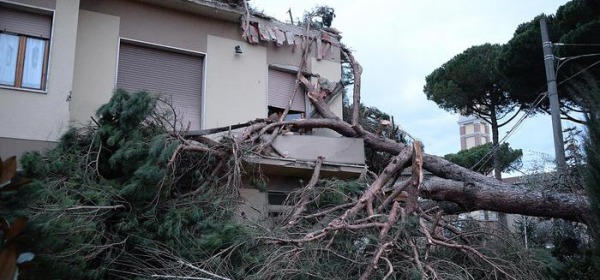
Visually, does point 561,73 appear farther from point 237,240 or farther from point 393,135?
point 237,240

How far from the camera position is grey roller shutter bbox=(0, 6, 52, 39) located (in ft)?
23.0

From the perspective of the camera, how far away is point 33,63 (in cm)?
702

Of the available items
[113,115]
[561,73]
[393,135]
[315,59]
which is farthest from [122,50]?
[561,73]

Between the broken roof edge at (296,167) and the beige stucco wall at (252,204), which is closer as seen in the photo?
the beige stucco wall at (252,204)

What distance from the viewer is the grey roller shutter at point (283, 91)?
9648 millimetres

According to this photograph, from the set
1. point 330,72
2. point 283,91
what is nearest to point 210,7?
point 283,91

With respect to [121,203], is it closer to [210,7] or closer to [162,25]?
[162,25]

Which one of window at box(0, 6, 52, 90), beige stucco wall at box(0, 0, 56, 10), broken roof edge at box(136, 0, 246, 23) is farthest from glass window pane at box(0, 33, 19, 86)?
broken roof edge at box(136, 0, 246, 23)

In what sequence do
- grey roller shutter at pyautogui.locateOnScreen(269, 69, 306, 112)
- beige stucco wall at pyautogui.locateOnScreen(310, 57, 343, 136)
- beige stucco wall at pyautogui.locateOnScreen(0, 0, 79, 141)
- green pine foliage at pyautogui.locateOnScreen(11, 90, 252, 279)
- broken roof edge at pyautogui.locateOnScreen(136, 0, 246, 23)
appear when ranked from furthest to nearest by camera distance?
beige stucco wall at pyautogui.locateOnScreen(310, 57, 343, 136) < grey roller shutter at pyautogui.locateOnScreen(269, 69, 306, 112) < broken roof edge at pyautogui.locateOnScreen(136, 0, 246, 23) < beige stucco wall at pyautogui.locateOnScreen(0, 0, 79, 141) < green pine foliage at pyautogui.locateOnScreen(11, 90, 252, 279)

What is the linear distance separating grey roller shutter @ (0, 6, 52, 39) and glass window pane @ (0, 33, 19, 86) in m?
0.13

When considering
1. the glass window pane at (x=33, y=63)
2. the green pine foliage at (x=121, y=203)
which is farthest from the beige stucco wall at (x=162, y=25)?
the green pine foliage at (x=121, y=203)

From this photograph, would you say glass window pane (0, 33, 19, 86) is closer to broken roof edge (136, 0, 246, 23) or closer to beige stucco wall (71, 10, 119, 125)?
beige stucco wall (71, 10, 119, 125)

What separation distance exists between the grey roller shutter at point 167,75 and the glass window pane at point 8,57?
1.52 m

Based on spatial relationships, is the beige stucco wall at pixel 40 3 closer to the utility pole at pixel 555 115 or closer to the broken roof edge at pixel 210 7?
the broken roof edge at pixel 210 7
